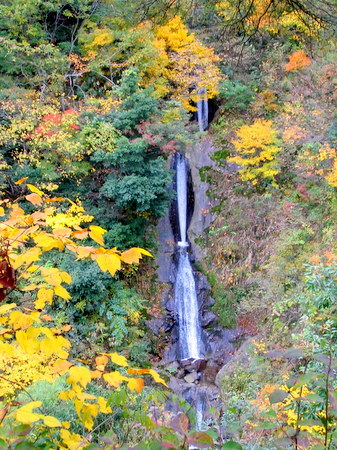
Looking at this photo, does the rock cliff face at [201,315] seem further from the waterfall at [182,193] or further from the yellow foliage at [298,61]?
the yellow foliage at [298,61]

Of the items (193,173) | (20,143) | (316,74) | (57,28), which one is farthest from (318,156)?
(57,28)

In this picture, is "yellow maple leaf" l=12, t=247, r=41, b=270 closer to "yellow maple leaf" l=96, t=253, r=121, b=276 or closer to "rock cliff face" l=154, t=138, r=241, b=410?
"yellow maple leaf" l=96, t=253, r=121, b=276

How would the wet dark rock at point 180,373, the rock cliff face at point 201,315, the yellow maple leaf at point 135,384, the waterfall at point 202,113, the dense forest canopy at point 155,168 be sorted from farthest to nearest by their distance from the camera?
the waterfall at point 202,113, the wet dark rock at point 180,373, the rock cliff face at point 201,315, the dense forest canopy at point 155,168, the yellow maple leaf at point 135,384

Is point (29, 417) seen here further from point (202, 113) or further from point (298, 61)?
point (202, 113)

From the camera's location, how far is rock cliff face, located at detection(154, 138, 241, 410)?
1041 centimetres

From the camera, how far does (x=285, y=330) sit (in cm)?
889

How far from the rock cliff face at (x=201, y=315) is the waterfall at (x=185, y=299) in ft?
0.56

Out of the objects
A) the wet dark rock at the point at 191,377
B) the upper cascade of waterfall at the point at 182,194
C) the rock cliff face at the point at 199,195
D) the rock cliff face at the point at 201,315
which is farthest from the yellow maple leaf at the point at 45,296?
the upper cascade of waterfall at the point at 182,194

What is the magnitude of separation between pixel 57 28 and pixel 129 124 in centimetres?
588

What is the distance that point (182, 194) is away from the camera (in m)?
13.9

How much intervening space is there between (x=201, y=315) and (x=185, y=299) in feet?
2.34

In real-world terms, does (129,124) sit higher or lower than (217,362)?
higher

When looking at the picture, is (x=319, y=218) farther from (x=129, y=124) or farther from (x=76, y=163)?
(x=76, y=163)

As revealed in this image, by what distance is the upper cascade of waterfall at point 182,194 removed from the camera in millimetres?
13763
